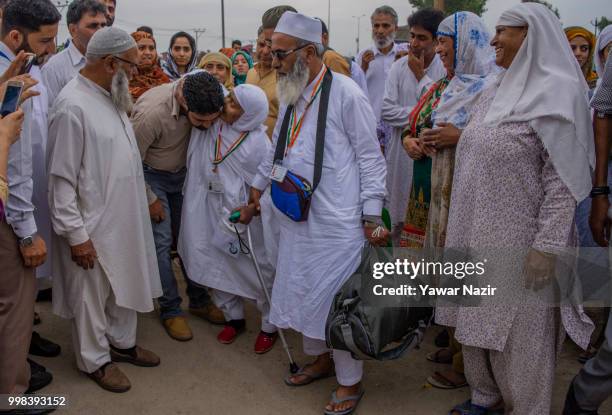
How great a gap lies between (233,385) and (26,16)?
2331mm

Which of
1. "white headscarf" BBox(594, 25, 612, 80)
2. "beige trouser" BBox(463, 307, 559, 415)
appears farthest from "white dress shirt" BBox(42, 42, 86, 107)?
"white headscarf" BBox(594, 25, 612, 80)

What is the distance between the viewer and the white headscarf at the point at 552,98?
2396 mm

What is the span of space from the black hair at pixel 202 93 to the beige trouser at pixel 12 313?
1333 mm

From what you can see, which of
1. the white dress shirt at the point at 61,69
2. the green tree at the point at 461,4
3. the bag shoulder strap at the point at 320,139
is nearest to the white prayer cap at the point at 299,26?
the bag shoulder strap at the point at 320,139

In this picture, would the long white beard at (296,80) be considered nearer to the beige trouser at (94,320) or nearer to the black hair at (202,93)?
the black hair at (202,93)

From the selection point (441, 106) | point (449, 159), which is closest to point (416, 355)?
point (449, 159)

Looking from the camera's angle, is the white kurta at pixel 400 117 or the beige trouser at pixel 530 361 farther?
the white kurta at pixel 400 117

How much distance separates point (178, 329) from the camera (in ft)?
12.7

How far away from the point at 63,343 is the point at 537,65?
3356mm

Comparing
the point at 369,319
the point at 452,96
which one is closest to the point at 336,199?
the point at 369,319

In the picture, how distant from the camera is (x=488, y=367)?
282cm

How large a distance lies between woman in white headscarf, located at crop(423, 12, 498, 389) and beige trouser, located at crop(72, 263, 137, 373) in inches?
75.0

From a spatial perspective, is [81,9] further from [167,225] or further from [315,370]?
[315,370]

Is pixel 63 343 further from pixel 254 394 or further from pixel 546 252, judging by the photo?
pixel 546 252
